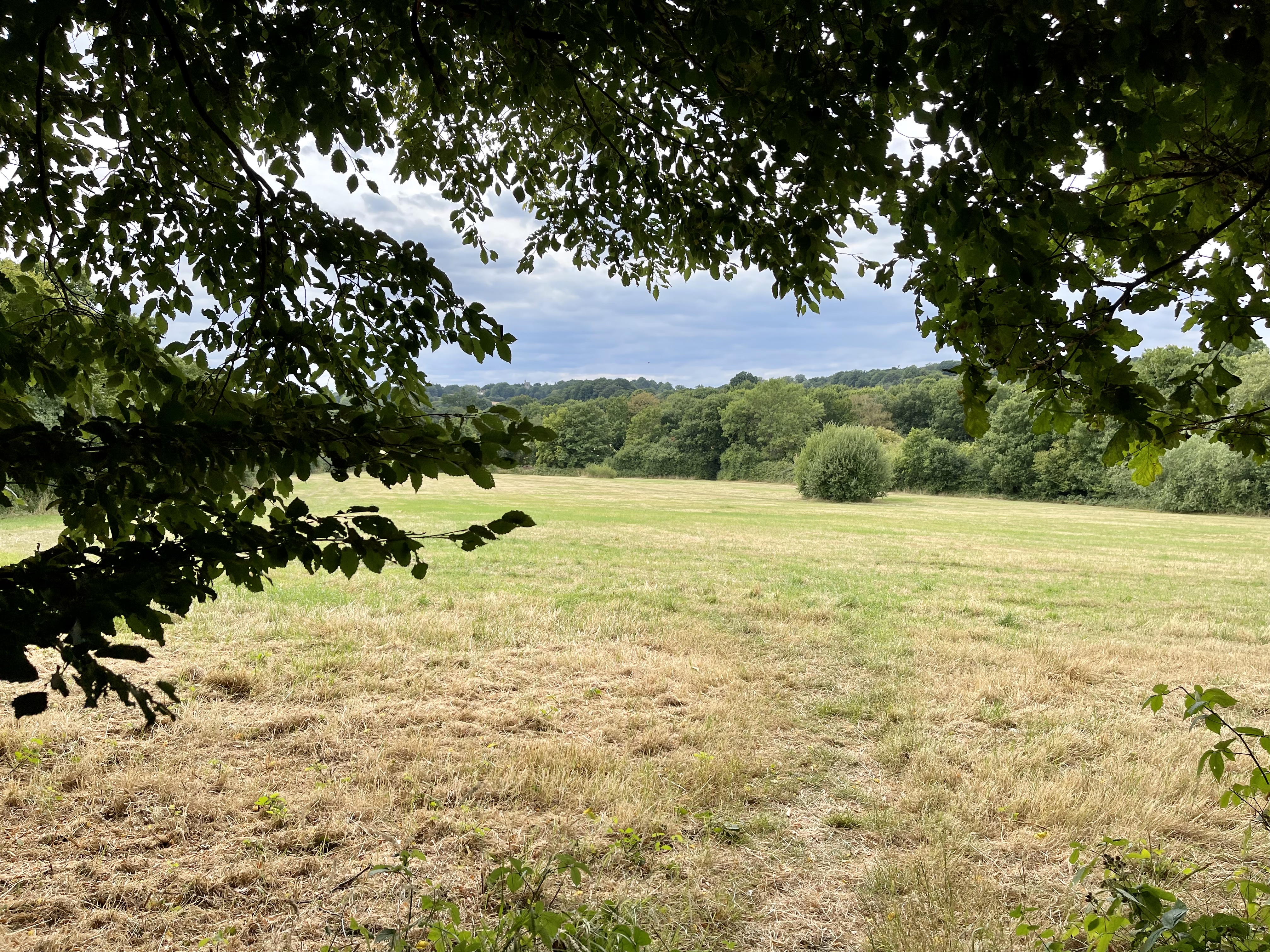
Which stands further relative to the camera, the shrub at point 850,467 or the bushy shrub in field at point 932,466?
the bushy shrub in field at point 932,466

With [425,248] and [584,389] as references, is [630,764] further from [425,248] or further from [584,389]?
[584,389]

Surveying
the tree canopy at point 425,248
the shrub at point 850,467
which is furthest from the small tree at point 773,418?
the tree canopy at point 425,248

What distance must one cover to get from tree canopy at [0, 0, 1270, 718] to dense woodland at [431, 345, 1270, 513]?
19.3 meters

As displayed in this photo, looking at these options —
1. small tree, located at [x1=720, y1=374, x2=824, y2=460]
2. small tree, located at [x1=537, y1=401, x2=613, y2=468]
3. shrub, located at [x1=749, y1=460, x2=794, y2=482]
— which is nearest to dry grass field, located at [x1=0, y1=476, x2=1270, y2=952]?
shrub, located at [x1=749, y1=460, x2=794, y2=482]

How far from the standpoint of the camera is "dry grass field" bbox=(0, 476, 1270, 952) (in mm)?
3152

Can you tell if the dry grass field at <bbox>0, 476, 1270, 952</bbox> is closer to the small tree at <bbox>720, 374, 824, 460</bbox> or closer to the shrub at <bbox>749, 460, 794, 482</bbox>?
the shrub at <bbox>749, 460, 794, 482</bbox>

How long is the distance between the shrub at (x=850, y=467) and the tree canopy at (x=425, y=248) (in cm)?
3973

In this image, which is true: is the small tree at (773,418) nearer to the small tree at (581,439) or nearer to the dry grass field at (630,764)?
the small tree at (581,439)

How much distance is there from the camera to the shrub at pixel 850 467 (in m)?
41.2

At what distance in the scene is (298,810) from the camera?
12.4ft

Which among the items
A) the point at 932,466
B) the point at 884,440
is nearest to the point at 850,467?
the point at 932,466

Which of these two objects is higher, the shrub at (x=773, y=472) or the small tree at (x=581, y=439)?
the small tree at (x=581, y=439)

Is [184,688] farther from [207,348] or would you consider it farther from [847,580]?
[847,580]

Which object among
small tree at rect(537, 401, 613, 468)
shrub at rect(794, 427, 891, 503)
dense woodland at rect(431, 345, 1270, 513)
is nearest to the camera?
dense woodland at rect(431, 345, 1270, 513)
